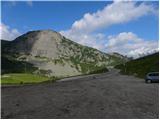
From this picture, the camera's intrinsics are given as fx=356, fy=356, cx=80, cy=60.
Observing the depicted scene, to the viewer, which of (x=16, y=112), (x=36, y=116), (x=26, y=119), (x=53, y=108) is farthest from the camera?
(x=53, y=108)

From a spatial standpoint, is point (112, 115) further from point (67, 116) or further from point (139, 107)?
point (139, 107)

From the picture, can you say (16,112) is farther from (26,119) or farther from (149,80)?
(149,80)

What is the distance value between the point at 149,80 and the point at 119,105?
44598 millimetres

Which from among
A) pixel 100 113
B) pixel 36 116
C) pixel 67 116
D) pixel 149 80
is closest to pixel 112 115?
pixel 100 113

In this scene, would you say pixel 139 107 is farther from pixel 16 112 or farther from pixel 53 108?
pixel 16 112

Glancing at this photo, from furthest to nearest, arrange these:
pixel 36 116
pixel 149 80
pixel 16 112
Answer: pixel 149 80 < pixel 16 112 < pixel 36 116

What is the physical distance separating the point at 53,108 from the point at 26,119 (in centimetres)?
523

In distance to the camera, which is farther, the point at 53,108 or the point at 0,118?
the point at 53,108

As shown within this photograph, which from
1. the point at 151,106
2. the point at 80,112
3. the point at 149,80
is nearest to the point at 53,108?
the point at 80,112

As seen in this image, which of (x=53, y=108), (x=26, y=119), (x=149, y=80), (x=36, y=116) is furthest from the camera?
(x=149, y=80)

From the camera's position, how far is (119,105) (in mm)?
27281

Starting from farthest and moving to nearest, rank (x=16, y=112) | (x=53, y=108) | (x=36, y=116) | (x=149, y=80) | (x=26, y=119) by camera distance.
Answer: (x=149, y=80) → (x=53, y=108) → (x=16, y=112) → (x=36, y=116) → (x=26, y=119)

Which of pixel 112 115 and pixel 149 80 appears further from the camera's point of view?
pixel 149 80

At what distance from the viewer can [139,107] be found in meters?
26.2
